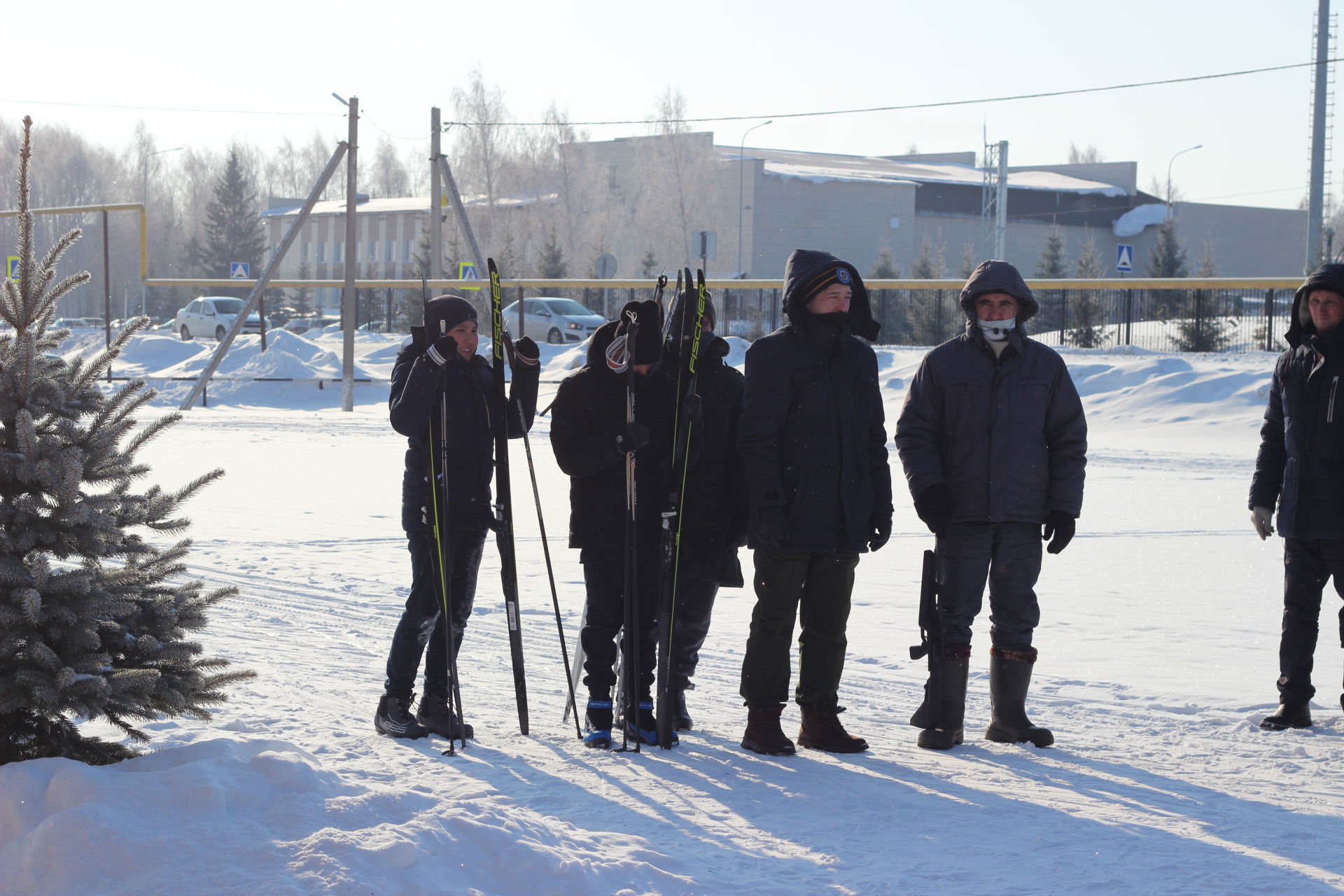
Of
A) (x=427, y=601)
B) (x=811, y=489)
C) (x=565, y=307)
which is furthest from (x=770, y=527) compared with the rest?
(x=565, y=307)

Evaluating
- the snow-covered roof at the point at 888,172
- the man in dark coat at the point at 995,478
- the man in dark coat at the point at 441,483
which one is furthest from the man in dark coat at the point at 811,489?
the snow-covered roof at the point at 888,172

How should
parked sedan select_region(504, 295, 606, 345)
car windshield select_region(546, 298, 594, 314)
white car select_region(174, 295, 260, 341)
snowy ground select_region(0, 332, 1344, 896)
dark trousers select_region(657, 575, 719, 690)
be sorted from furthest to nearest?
white car select_region(174, 295, 260, 341) → car windshield select_region(546, 298, 594, 314) → parked sedan select_region(504, 295, 606, 345) → dark trousers select_region(657, 575, 719, 690) → snowy ground select_region(0, 332, 1344, 896)

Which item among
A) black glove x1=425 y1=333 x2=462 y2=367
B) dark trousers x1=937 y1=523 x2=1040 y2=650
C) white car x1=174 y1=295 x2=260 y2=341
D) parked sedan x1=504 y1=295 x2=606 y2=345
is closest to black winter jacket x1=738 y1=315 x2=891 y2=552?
dark trousers x1=937 y1=523 x2=1040 y2=650

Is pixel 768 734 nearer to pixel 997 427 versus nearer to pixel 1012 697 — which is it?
pixel 1012 697

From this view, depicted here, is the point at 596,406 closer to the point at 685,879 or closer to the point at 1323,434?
the point at 685,879

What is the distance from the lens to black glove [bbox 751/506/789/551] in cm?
427

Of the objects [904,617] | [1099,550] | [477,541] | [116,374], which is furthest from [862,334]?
[116,374]

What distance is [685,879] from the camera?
3.13 metres

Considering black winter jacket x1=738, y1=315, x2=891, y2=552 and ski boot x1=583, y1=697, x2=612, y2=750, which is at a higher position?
black winter jacket x1=738, y1=315, x2=891, y2=552

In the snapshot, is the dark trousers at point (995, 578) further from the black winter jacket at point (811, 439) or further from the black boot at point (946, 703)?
the black winter jacket at point (811, 439)

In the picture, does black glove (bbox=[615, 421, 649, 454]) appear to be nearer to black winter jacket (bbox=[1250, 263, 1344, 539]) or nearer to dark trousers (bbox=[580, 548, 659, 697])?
dark trousers (bbox=[580, 548, 659, 697])

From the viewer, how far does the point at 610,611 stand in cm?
457

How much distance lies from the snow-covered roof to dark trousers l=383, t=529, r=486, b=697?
53192mm

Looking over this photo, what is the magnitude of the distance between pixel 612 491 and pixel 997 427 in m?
1.37
